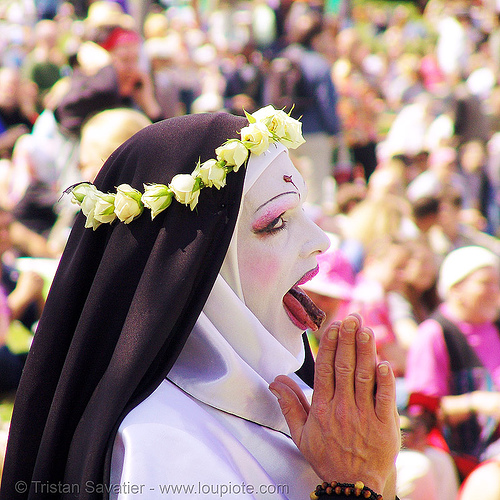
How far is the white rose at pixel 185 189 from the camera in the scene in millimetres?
1937

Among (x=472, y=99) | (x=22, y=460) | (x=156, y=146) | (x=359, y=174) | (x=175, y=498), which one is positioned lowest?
(x=175, y=498)

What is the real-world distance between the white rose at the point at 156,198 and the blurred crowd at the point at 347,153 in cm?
184

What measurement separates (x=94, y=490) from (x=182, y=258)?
23.0 inches

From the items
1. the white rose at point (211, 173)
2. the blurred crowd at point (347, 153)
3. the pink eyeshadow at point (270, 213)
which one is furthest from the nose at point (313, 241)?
the blurred crowd at point (347, 153)

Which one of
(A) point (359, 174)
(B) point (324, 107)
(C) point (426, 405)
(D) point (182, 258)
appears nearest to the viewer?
(D) point (182, 258)

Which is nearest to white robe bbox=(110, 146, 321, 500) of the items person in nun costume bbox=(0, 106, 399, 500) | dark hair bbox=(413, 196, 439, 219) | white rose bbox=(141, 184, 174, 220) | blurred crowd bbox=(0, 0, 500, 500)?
person in nun costume bbox=(0, 106, 399, 500)

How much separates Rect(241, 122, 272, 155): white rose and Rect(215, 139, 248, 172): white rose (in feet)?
0.18

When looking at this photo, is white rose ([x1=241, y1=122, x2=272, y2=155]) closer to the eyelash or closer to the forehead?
the forehead

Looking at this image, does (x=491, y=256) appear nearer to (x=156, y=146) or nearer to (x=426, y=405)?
(x=426, y=405)

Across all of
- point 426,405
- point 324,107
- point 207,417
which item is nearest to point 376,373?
point 207,417

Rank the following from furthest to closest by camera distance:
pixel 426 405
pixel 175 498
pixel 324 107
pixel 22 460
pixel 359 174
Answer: pixel 359 174 < pixel 324 107 < pixel 426 405 < pixel 22 460 < pixel 175 498

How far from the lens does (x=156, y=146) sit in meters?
2.07

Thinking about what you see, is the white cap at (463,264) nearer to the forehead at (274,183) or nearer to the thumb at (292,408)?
the forehead at (274,183)

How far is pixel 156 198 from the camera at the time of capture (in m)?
1.96
